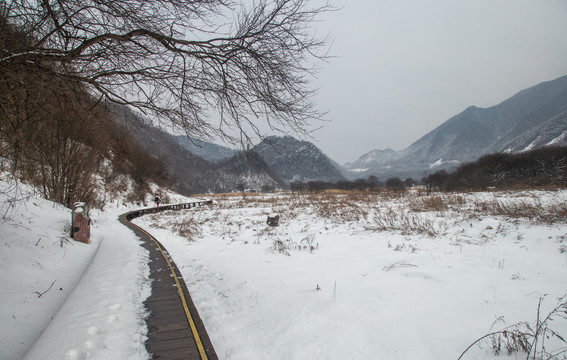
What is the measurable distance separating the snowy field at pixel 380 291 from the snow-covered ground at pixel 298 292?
0.06 ft

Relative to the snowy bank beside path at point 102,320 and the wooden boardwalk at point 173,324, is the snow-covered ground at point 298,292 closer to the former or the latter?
the snowy bank beside path at point 102,320

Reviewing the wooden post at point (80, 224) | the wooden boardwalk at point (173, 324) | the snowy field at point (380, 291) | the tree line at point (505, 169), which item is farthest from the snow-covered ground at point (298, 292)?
the tree line at point (505, 169)

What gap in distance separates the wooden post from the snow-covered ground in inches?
16.2

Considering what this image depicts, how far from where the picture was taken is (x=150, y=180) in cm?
3553

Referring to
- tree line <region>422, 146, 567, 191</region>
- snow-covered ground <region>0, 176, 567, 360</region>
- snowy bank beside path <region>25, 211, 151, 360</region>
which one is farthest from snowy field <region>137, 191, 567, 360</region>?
tree line <region>422, 146, 567, 191</region>

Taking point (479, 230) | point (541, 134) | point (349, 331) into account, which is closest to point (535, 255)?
point (479, 230)

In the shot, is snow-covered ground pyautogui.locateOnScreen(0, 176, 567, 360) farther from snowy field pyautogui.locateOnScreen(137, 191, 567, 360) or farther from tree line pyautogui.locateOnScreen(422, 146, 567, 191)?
tree line pyautogui.locateOnScreen(422, 146, 567, 191)

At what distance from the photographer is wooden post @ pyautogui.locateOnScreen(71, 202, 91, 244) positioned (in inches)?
296

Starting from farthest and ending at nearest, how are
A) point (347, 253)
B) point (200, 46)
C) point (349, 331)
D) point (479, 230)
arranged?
point (479, 230), point (347, 253), point (200, 46), point (349, 331)

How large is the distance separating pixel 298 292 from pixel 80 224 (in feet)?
23.2

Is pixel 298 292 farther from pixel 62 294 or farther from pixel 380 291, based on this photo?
pixel 62 294

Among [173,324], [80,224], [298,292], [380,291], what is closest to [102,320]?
[173,324]

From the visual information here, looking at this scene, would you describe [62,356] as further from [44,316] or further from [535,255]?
[535,255]

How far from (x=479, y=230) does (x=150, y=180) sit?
36427 mm
